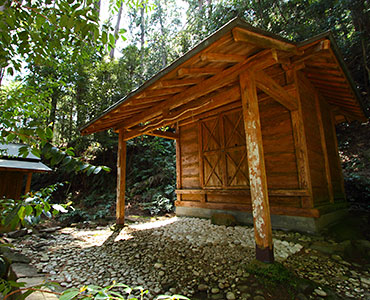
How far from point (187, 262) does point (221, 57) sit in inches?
125

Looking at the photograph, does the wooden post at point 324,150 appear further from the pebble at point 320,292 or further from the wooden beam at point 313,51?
the pebble at point 320,292

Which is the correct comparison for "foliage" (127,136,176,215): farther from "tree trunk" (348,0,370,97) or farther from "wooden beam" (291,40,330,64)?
"tree trunk" (348,0,370,97)

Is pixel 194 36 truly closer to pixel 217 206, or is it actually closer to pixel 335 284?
pixel 217 206

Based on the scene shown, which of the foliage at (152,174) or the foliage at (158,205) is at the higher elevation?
the foliage at (152,174)

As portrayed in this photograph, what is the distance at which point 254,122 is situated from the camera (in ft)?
10.1

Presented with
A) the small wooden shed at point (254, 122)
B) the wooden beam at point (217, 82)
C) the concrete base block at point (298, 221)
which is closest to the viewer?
the small wooden shed at point (254, 122)

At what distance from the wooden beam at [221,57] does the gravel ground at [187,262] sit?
9.75 ft

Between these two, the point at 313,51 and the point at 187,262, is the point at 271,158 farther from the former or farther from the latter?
the point at 187,262

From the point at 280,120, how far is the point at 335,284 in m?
3.43

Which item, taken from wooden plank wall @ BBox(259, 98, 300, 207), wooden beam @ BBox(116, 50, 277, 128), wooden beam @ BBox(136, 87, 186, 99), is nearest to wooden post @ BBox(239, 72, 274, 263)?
wooden beam @ BBox(116, 50, 277, 128)

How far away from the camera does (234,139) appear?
18.9 feet

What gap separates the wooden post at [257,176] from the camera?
2783 millimetres

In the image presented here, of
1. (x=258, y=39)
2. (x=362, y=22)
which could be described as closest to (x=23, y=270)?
(x=258, y=39)

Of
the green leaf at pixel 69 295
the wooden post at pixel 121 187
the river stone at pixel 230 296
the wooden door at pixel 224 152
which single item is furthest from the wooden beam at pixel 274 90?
→ the wooden post at pixel 121 187
